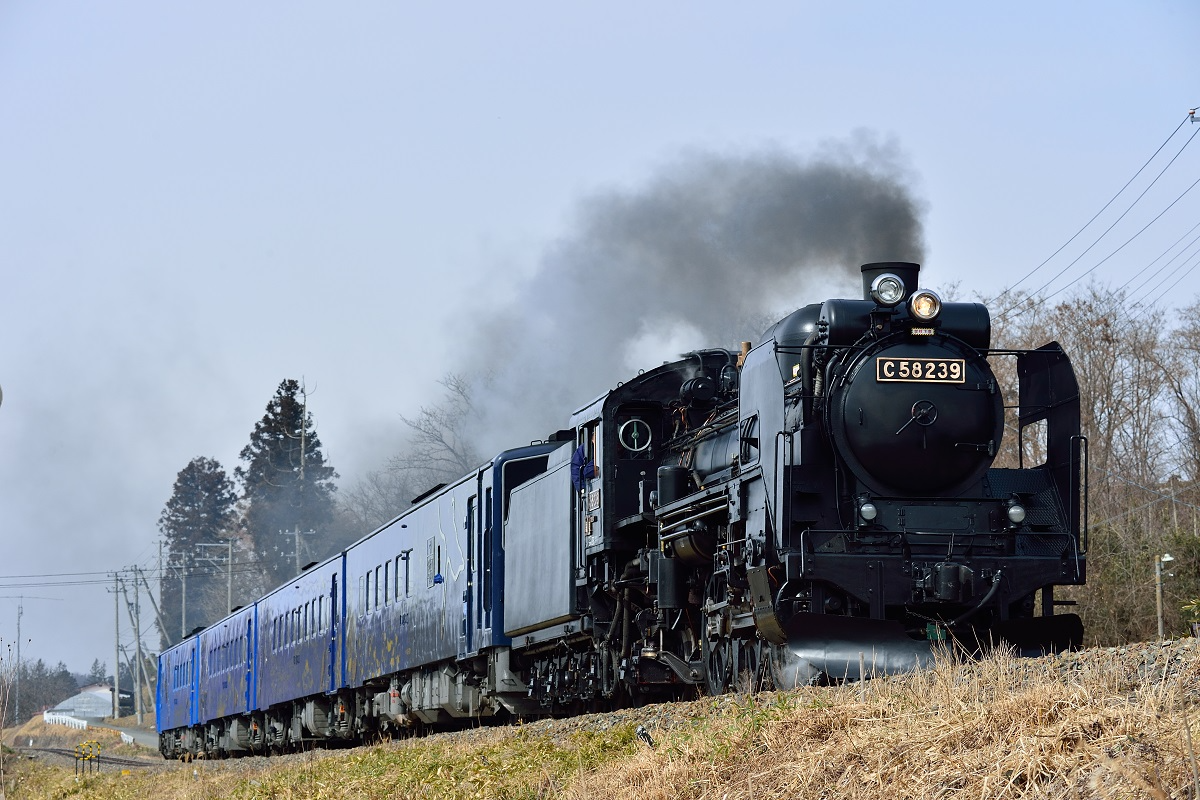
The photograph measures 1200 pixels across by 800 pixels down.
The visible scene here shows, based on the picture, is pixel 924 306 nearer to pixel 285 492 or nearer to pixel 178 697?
pixel 178 697

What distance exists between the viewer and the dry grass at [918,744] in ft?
16.3

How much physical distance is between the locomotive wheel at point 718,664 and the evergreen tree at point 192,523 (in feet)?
265

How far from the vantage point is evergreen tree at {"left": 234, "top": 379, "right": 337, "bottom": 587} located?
65.7 metres

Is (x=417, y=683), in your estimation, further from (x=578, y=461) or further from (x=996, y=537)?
(x=996, y=537)

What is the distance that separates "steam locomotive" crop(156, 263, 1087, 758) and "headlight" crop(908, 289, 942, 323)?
2 cm

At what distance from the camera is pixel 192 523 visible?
9106cm

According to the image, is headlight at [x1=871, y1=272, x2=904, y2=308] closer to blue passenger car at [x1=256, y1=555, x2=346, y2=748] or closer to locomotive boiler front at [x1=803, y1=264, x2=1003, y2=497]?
locomotive boiler front at [x1=803, y1=264, x2=1003, y2=497]

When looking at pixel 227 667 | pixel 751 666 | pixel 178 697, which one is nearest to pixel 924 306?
pixel 751 666

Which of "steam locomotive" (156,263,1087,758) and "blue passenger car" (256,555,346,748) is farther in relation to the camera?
"blue passenger car" (256,555,346,748)

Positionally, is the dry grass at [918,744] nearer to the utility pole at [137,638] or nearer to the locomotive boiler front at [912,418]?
the locomotive boiler front at [912,418]

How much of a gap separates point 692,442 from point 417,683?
8385 mm

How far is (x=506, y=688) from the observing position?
15.8 m

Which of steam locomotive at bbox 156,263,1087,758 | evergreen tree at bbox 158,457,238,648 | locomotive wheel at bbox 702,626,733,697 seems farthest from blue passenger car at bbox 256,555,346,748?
evergreen tree at bbox 158,457,238,648

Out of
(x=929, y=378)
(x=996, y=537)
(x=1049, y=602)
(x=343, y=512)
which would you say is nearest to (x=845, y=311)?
(x=929, y=378)
